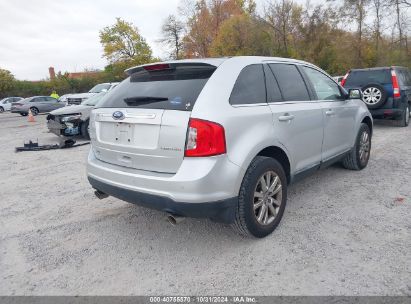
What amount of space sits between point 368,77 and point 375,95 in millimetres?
777

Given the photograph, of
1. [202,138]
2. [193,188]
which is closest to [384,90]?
[202,138]

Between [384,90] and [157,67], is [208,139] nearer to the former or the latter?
[157,67]

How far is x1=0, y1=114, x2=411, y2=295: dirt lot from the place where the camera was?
241cm

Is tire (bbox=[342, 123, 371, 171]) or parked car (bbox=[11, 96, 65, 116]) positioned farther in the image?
parked car (bbox=[11, 96, 65, 116])

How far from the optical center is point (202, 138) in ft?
8.00

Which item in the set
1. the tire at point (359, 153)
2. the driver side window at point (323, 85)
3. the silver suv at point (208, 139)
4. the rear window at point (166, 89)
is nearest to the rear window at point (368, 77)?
the tire at point (359, 153)

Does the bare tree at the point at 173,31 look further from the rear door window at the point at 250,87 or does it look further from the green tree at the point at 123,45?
the rear door window at the point at 250,87

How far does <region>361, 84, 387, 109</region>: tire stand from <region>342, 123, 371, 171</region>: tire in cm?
326

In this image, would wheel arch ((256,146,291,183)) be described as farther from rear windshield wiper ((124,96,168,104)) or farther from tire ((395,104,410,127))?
tire ((395,104,410,127))

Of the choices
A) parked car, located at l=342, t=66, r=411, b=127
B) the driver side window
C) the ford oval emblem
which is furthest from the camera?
parked car, located at l=342, t=66, r=411, b=127

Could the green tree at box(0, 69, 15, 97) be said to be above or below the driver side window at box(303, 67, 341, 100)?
above

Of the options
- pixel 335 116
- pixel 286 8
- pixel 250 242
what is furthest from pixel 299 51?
pixel 250 242

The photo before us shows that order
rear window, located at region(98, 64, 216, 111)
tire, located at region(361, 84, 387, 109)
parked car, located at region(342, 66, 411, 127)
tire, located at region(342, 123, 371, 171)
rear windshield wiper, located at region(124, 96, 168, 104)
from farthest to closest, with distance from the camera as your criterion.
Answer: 1. parked car, located at region(342, 66, 411, 127)
2. tire, located at region(361, 84, 387, 109)
3. tire, located at region(342, 123, 371, 171)
4. rear windshield wiper, located at region(124, 96, 168, 104)
5. rear window, located at region(98, 64, 216, 111)

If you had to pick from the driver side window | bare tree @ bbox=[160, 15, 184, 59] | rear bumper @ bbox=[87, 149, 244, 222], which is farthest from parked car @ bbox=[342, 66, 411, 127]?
bare tree @ bbox=[160, 15, 184, 59]
